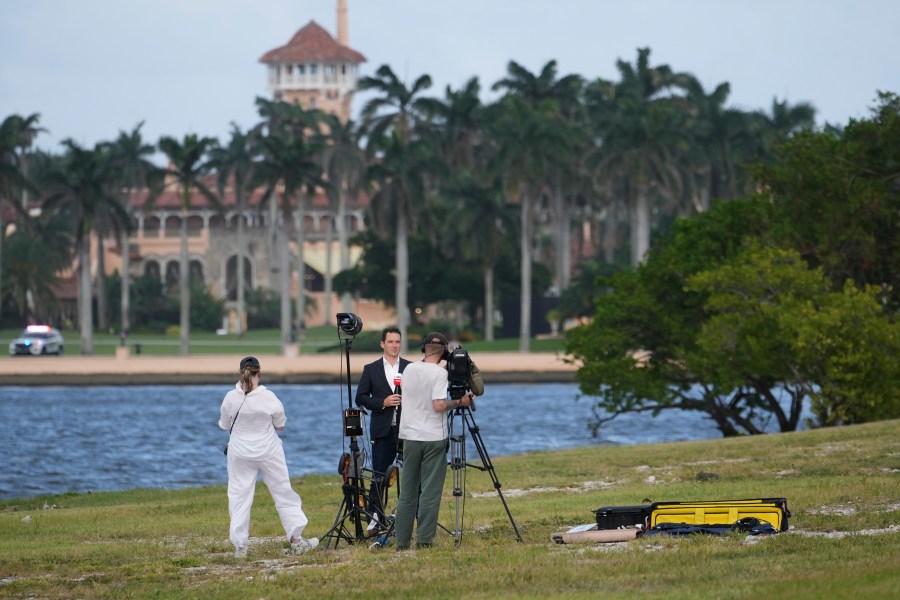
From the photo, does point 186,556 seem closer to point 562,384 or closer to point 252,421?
point 252,421

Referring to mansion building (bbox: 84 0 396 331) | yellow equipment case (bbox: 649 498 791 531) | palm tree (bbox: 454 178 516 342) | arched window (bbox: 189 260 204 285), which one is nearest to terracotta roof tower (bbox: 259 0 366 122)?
mansion building (bbox: 84 0 396 331)

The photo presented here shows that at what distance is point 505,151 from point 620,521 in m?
74.0

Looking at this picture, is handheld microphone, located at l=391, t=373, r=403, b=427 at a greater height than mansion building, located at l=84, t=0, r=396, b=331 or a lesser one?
lesser

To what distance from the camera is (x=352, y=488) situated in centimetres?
1411

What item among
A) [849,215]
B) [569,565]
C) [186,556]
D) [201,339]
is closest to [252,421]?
[186,556]

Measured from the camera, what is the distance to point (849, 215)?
39.3 m

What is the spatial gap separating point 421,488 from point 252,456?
5.16ft

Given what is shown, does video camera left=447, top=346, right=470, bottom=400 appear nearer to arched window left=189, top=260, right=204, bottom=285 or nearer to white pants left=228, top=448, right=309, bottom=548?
white pants left=228, top=448, right=309, bottom=548

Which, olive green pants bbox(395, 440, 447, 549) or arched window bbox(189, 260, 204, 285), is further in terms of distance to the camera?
arched window bbox(189, 260, 204, 285)

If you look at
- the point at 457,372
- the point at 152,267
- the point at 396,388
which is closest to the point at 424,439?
the point at 457,372

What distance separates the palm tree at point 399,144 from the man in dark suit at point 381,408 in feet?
230

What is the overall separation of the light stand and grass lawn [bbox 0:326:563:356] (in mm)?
68667

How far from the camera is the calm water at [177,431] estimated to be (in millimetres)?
39562

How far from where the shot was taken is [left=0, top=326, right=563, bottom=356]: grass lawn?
89.2 m
